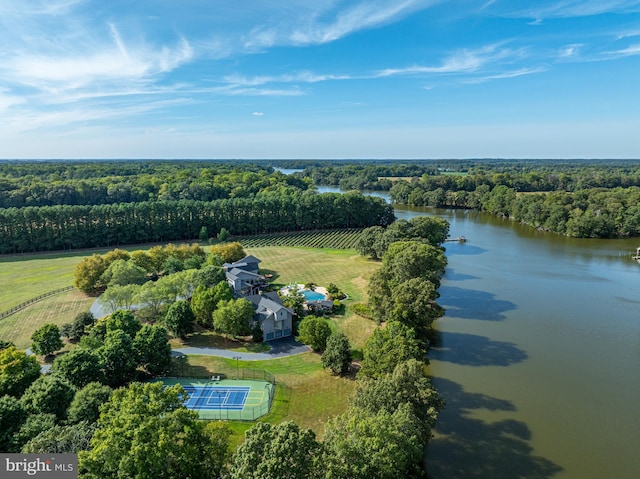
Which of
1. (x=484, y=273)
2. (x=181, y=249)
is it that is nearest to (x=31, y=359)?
(x=181, y=249)

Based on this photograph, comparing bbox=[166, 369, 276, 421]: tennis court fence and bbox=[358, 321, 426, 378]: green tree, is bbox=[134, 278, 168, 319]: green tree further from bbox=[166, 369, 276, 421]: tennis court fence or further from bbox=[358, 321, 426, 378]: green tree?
bbox=[358, 321, 426, 378]: green tree

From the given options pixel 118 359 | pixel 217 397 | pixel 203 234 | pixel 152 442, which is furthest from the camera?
pixel 203 234

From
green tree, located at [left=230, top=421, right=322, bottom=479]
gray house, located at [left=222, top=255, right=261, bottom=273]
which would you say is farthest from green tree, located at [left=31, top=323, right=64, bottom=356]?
green tree, located at [left=230, top=421, right=322, bottom=479]

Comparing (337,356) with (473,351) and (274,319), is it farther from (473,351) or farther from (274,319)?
(473,351)

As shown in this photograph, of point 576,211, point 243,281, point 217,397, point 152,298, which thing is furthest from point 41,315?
point 576,211

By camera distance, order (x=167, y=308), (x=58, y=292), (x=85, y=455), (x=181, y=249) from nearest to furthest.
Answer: (x=85, y=455), (x=167, y=308), (x=58, y=292), (x=181, y=249)

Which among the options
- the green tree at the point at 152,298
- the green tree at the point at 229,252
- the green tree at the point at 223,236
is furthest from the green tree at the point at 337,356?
the green tree at the point at 223,236

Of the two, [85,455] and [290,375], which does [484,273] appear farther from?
[85,455]
